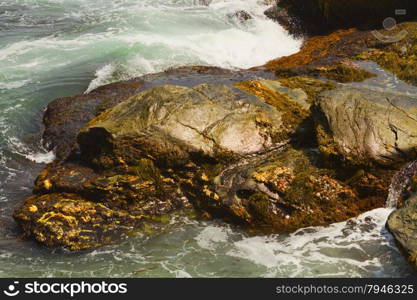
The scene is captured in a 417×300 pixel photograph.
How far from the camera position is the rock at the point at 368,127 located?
778cm

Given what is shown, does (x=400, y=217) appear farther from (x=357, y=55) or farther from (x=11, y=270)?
(x=357, y=55)

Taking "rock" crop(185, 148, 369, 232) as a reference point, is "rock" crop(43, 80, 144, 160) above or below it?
above

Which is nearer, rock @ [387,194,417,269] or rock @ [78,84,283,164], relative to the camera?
rock @ [387,194,417,269]

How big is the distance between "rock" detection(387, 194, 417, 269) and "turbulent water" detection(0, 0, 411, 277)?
33cm

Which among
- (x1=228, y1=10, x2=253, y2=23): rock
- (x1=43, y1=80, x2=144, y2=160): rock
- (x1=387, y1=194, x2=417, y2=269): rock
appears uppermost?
(x1=228, y1=10, x2=253, y2=23): rock

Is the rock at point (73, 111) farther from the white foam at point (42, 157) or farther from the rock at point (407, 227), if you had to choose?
the rock at point (407, 227)

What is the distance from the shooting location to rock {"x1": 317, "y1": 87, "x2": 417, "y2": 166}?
7.78 m

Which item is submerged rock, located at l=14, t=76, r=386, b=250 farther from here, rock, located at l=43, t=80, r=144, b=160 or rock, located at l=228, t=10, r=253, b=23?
rock, located at l=228, t=10, r=253, b=23

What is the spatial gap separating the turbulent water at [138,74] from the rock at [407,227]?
0.33 metres

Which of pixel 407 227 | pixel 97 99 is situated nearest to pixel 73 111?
pixel 97 99

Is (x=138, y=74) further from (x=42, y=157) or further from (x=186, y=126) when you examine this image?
(x=186, y=126)

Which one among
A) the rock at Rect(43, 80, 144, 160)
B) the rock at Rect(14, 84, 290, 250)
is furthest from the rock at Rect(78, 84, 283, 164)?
the rock at Rect(43, 80, 144, 160)

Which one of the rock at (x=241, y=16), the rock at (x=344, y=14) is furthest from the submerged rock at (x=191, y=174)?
the rock at (x=241, y=16)

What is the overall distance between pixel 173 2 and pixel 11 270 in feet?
60.2
